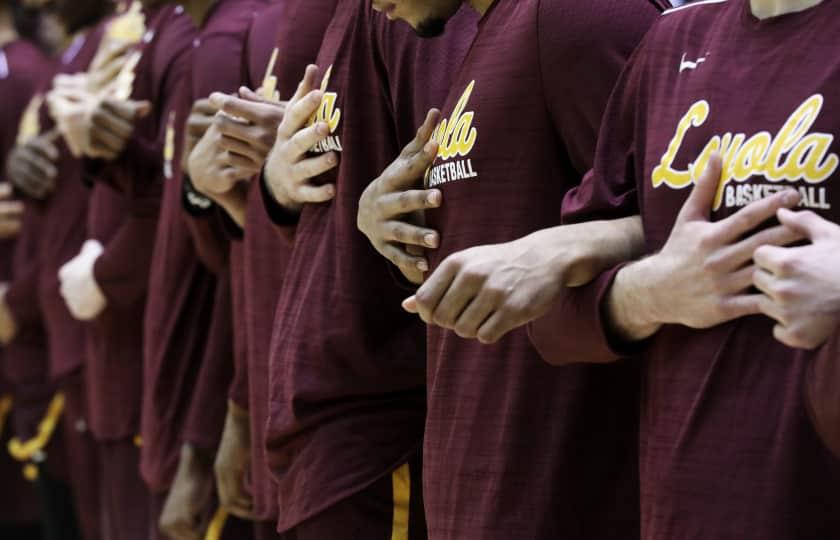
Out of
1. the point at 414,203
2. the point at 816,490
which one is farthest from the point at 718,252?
the point at 414,203

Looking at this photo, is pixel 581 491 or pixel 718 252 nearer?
pixel 718 252

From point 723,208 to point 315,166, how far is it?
1029mm

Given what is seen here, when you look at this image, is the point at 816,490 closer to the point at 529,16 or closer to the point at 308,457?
the point at 529,16

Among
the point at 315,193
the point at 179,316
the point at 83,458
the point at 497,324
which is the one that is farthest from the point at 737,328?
the point at 83,458

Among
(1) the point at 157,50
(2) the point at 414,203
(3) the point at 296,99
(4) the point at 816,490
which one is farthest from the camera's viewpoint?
(1) the point at 157,50

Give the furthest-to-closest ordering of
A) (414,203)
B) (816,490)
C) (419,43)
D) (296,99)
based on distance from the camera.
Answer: (296,99) < (419,43) < (414,203) < (816,490)

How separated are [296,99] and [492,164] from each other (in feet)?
2.33

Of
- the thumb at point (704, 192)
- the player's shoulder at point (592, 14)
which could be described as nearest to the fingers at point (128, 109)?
the player's shoulder at point (592, 14)

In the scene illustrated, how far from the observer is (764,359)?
161 cm

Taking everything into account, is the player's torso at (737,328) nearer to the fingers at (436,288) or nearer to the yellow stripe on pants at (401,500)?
the fingers at (436,288)

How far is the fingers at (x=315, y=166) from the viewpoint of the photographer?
254cm

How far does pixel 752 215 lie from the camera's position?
1.58m

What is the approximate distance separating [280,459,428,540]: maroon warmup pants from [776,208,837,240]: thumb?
1.07 metres

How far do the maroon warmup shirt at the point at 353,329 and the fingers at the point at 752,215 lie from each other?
880 millimetres
